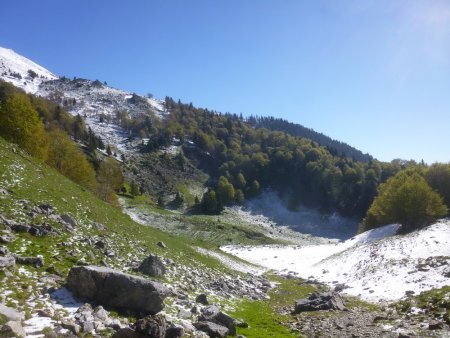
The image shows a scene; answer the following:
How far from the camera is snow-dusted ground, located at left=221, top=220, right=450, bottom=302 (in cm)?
3294

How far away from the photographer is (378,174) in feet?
538

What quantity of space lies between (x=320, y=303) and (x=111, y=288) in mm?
17194

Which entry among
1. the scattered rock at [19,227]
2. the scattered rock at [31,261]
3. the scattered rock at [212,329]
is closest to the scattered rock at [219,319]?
the scattered rock at [212,329]

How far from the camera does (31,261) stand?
638 inches

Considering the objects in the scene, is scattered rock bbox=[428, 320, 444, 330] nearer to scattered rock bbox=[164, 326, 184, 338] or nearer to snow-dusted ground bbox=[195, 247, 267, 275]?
scattered rock bbox=[164, 326, 184, 338]

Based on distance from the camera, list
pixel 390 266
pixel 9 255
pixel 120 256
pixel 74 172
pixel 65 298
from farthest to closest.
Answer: pixel 74 172
pixel 390 266
pixel 120 256
pixel 9 255
pixel 65 298

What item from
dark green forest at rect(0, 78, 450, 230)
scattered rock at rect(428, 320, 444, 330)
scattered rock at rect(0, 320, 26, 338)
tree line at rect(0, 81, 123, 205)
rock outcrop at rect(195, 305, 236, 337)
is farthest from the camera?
dark green forest at rect(0, 78, 450, 230)

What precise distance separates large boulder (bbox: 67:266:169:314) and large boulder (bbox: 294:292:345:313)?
14189 millimetres

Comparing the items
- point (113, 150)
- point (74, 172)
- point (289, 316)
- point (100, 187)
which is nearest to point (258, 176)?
point (113, 150)

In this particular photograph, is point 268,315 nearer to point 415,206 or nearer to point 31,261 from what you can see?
point 31,261

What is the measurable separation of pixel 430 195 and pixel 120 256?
54.7 metres

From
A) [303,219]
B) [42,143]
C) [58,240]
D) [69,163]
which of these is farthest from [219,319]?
[303,219]

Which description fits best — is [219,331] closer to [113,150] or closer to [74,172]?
[74,172]

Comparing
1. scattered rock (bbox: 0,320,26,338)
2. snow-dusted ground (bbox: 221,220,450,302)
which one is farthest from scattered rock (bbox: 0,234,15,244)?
snow-dusted ground (bbox: 221,220,450,302)
